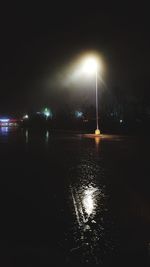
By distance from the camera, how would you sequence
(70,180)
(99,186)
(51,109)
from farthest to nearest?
(51,109), (70,180), (99,186)

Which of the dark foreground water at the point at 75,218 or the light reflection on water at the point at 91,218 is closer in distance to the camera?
the dark foreground water at the point at 75,218

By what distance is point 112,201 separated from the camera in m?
8.65

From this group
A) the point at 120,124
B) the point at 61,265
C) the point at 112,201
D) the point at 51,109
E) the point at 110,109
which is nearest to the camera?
the point at 61,265

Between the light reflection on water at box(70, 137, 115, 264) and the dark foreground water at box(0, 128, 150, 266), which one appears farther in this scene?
the light reflection on water at box(70, 137, 115, 264)

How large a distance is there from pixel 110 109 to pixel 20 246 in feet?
232

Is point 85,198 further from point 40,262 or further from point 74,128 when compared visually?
point 74,128

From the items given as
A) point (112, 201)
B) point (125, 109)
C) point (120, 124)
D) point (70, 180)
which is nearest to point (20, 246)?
point (112, 201)

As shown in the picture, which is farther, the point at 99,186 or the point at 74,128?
the point at 74,128

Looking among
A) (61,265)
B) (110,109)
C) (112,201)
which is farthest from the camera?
(110,109)

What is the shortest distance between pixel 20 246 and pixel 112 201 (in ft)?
11.0

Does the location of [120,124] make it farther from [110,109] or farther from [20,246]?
[20,246]

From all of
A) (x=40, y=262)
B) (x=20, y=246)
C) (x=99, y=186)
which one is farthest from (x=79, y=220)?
(x=99, y=186)

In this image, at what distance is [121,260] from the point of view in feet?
16.8

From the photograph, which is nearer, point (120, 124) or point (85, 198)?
point (85, 198)
